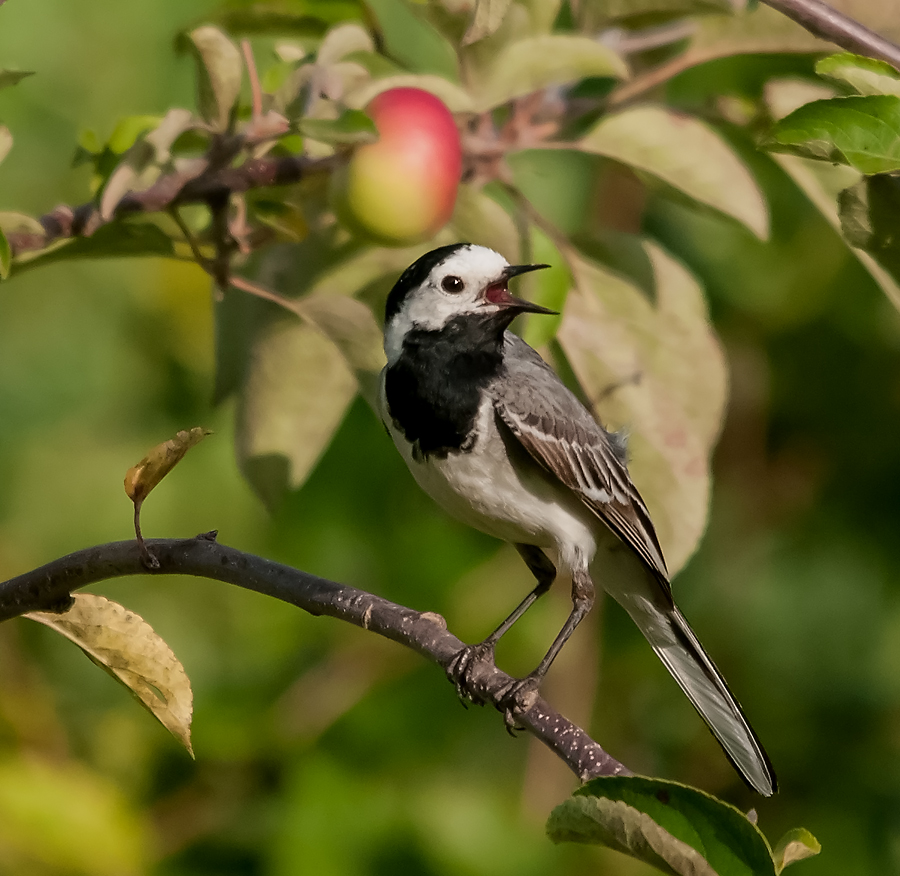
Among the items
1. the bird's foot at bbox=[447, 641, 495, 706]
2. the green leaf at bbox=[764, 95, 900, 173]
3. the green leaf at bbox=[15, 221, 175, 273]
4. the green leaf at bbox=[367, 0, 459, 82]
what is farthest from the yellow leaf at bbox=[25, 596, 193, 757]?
the green leaf at bbox=[367, 0, 459, 82]

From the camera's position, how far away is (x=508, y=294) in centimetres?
251

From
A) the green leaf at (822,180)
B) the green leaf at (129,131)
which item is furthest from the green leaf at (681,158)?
the green leaf at (129,131)

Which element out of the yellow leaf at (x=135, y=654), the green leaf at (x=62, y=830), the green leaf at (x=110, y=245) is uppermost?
the green leaf at (x=110, y=245)

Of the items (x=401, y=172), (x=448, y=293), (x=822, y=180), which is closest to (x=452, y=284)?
(x=448, y=293)

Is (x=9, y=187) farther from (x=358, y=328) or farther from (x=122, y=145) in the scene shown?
(x=358, y=328)

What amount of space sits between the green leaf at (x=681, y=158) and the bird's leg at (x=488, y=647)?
33.1 inches

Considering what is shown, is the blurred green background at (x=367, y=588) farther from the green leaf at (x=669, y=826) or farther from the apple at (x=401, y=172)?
the green leaf at (x=669, y=826)

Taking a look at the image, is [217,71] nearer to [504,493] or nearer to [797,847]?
[504,493]

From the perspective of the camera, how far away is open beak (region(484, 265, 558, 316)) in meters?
2.18

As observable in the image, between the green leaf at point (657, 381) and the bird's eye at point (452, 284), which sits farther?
the bird's eye at point (452, 284)

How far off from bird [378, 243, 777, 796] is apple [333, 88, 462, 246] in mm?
295

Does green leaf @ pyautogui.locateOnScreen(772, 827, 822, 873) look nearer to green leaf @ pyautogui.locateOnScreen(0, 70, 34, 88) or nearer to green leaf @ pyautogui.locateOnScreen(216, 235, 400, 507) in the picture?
green leaf @ pyautogui.locateOnScreen(216, 235, 400, 507)

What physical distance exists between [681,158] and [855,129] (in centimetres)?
70

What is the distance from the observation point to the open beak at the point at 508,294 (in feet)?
7.14
